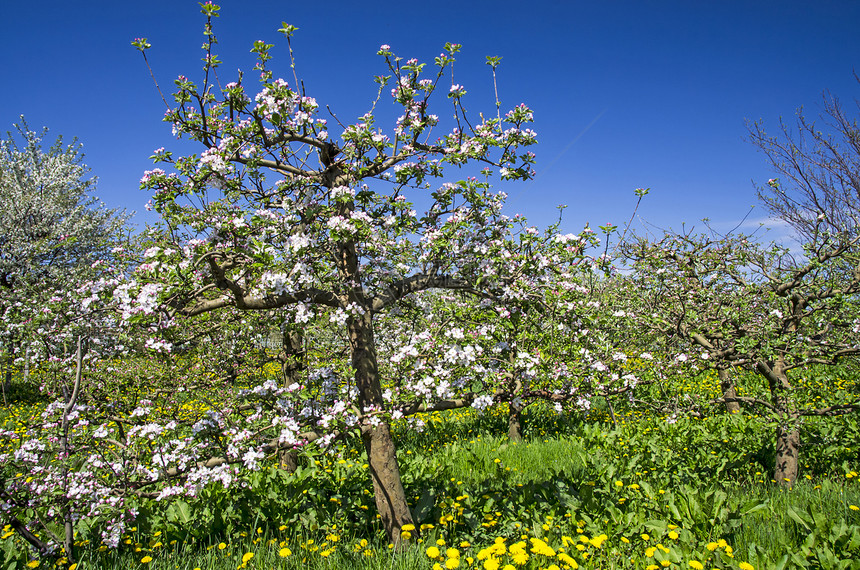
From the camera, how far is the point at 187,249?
11.6 feet

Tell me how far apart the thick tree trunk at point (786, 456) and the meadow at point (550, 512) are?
138 millimetres

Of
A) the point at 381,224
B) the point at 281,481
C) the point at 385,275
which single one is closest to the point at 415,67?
the point at 381,224

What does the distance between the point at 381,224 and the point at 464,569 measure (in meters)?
2.87

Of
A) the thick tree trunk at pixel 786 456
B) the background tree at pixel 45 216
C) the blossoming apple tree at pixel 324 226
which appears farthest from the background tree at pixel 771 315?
the background tree at pixel 45 216

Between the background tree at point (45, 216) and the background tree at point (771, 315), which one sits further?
the background tree at point (45, 216)

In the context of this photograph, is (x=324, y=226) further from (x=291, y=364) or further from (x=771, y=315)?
(x=771, y=315)

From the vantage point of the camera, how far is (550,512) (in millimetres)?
4695

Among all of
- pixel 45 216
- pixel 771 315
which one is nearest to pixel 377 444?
pixel 771 315

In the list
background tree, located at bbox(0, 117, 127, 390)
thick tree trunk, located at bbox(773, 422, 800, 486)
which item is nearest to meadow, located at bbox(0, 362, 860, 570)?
thick tree trunk, located at bbox(773, 422, 800, 486)

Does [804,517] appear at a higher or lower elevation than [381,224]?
lower

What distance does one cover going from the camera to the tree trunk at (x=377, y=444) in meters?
4.05

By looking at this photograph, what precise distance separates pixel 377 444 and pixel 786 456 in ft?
16.2

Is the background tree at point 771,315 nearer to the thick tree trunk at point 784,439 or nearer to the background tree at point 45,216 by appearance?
the thick tree trunk at point 784,439

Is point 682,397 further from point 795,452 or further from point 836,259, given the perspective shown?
point 836,259
